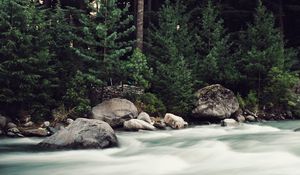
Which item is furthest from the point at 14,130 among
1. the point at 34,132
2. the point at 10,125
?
the point at 34,132

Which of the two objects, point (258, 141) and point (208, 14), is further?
point (208, 14)

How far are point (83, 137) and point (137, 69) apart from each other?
7.26 m

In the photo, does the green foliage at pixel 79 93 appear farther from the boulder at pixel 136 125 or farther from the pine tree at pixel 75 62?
the boulder at pixel 136 125

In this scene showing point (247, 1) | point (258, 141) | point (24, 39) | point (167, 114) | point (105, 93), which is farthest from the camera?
point (247, 1)

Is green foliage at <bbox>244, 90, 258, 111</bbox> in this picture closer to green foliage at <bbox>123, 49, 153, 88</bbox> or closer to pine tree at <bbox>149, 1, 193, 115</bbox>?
pine tree at <bbox>149, 1, 193, 115</bbox>

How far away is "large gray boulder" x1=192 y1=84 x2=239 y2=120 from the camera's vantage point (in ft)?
66.7

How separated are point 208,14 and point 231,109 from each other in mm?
6334

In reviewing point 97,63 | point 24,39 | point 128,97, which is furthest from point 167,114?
point 24,39

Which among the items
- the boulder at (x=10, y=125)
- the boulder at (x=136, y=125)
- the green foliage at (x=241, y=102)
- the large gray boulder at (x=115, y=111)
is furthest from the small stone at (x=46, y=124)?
the green foliage at (x=241, y=102)

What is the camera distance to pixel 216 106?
20.4 m

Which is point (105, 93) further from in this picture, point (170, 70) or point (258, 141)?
point (258, 141)

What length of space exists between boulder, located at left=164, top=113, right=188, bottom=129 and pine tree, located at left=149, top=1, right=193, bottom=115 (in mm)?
1400

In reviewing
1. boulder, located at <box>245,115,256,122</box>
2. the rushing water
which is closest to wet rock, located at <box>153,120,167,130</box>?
the rushing water

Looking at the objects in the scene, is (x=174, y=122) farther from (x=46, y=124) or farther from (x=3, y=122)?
(x=3, y=122)
